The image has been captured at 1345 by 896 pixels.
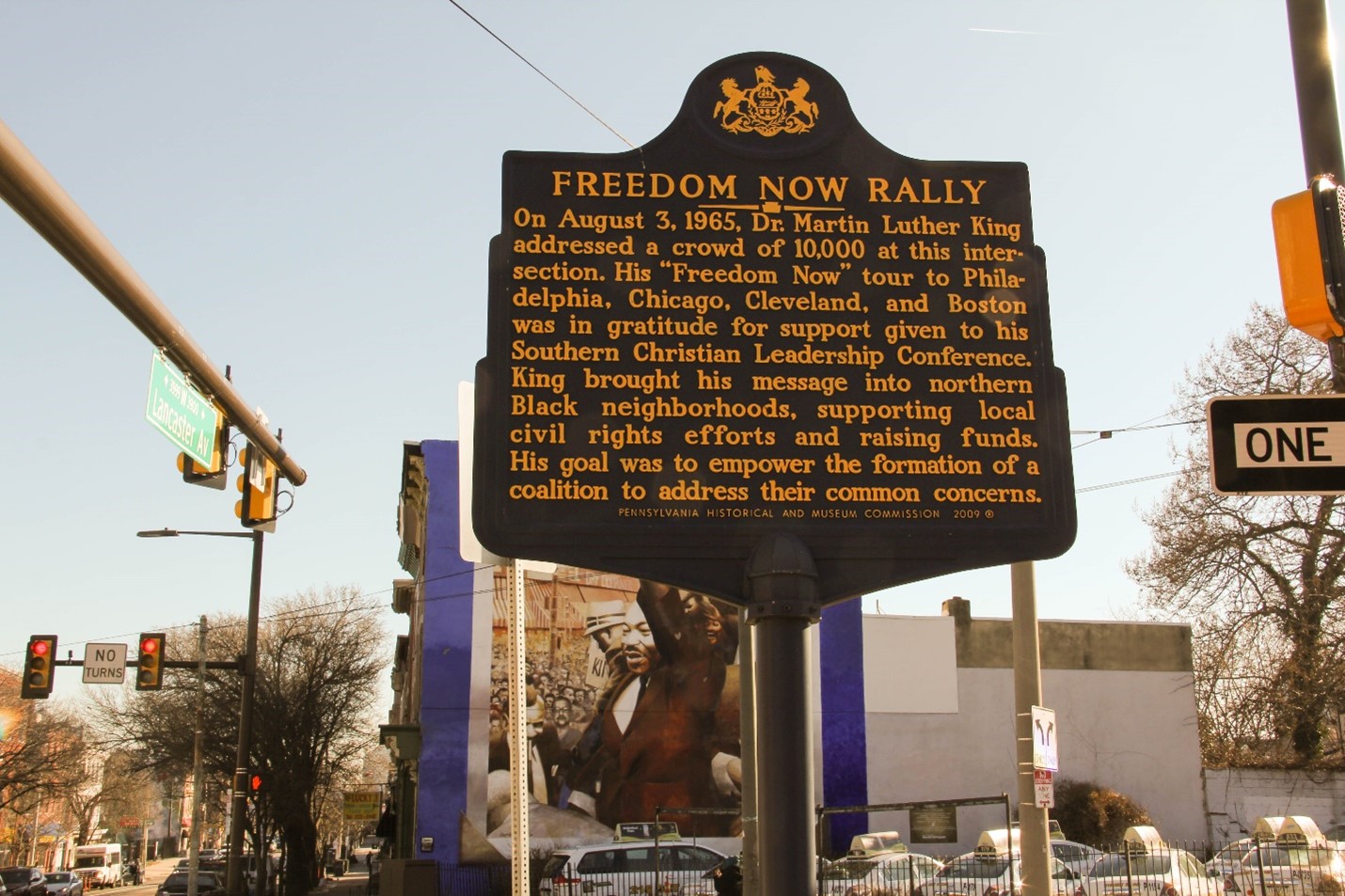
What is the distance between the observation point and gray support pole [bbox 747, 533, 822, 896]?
6.05 m

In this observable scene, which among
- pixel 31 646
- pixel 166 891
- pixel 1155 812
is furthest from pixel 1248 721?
pixel 166 891

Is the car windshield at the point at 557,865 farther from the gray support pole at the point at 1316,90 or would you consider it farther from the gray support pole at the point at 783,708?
Answer: the gray support pole at the point at 1316,90

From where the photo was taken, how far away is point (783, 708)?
6266 millimetres

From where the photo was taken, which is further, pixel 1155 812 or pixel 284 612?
pixel 284 612

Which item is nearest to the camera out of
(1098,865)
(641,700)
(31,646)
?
(1098,865)

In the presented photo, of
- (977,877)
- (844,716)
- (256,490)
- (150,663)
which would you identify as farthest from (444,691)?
(256,490)

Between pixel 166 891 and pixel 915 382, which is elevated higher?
pixel 915 382

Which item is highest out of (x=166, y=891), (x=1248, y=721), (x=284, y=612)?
(x=284, y=612)

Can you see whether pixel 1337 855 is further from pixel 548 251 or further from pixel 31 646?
pixel 31 646

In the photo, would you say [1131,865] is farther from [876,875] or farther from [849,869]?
[849,869]

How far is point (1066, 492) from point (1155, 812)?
35877 millimetres

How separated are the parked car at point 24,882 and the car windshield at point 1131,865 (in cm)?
3689

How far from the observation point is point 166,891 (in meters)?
40.6

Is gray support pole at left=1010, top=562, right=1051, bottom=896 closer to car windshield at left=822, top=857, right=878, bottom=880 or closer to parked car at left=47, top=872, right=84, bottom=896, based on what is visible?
car windshield at left=822, top=857, right=878, bottom=880
